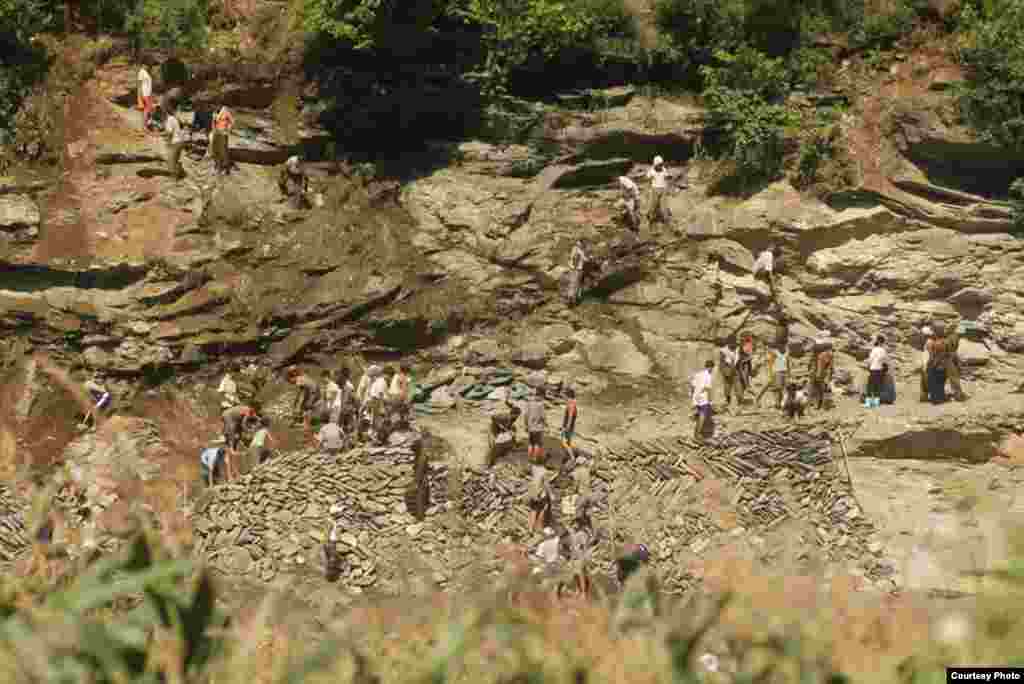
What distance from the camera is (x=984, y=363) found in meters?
22.9

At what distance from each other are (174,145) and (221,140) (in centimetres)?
81

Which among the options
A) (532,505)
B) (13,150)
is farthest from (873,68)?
(13,150)

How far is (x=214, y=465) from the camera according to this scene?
2142 centimetres

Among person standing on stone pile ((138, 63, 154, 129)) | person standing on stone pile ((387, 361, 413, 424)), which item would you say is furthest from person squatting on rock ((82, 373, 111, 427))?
person standing on stone pile ((138, 63, 154, 129))

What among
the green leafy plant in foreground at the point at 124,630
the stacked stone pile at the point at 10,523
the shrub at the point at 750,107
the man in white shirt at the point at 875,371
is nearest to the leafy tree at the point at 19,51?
the stacked stone pile at the point at 10,523

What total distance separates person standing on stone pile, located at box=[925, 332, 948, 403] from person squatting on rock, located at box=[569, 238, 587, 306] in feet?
19.0

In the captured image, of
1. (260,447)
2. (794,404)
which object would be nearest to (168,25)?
(260,447)

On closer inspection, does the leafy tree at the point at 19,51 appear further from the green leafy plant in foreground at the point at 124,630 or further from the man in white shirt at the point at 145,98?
the green leafy plant in foreground at the point at 124,630

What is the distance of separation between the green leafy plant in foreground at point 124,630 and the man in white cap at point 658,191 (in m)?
19.3

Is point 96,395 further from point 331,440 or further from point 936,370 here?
point 936,370

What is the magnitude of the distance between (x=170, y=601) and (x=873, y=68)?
75.0ft

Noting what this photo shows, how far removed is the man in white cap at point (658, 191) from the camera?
25.0 m

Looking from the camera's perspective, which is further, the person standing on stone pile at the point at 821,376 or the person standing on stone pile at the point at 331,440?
the person standing on stone pile at the point at 821,376

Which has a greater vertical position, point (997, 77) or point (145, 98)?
point (997, 77)
